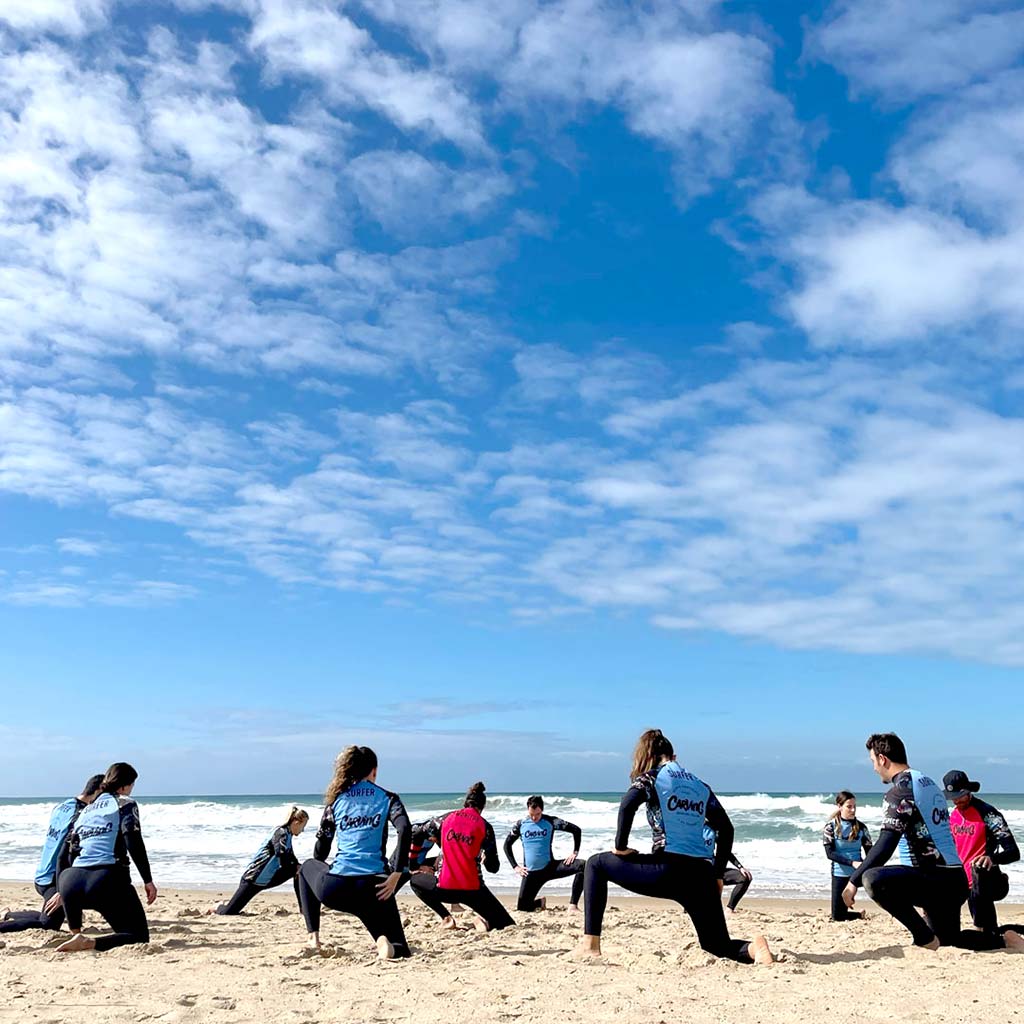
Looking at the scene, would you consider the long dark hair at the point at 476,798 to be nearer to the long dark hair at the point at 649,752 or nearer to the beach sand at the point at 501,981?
the beach sand at the point at 501,981

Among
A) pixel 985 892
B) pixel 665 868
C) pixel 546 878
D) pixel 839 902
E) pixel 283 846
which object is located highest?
pixel 665 868

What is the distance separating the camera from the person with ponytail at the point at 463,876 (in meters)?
8.63

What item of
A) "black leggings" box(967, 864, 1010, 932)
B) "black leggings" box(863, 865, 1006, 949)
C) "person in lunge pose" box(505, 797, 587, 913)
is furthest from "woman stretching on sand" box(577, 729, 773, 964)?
"person in lunge pose" box(505, 797, 587, 913)

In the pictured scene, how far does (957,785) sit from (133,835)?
6.85 m

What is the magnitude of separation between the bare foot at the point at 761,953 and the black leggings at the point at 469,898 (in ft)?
8.78

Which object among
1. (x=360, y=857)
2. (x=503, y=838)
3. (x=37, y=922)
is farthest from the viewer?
(x=503, y=838)

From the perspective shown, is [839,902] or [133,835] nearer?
[133,835]

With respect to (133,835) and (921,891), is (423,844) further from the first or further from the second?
(921,891)

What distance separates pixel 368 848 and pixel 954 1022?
3856 mm

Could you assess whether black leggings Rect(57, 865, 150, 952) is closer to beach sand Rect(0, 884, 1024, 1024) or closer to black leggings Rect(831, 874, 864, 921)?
beach sand Rect(0, 884, 1024, 1024)

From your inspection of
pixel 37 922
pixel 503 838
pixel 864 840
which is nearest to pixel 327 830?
pixel 37 922

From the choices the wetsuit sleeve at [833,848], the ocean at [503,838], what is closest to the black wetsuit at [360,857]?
the wetsuit sleeve at [833,848]

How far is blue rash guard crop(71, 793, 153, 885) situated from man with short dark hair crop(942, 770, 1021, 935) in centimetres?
655

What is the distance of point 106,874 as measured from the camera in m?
7.60
